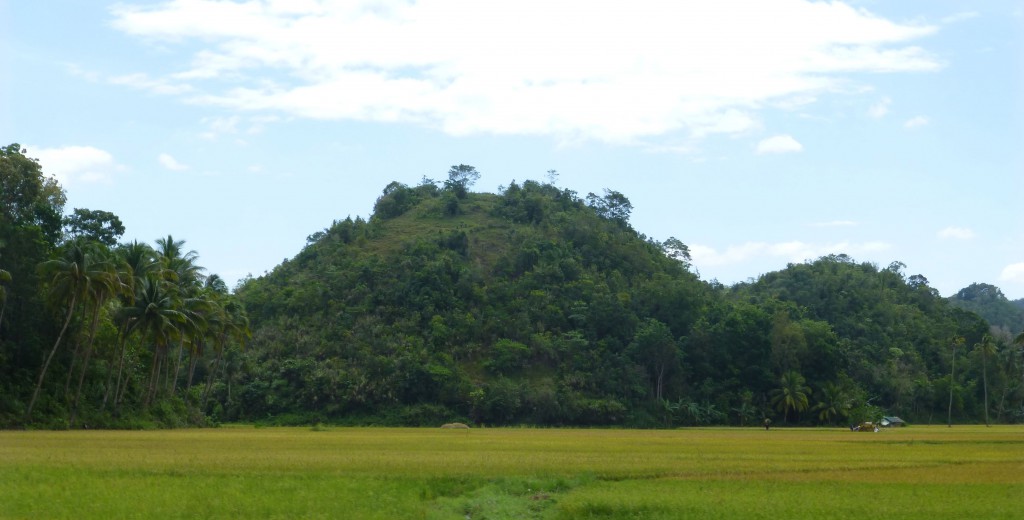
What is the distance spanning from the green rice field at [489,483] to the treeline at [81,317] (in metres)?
16.0

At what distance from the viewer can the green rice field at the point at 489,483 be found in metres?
23.3

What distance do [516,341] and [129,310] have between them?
46175 millimetres

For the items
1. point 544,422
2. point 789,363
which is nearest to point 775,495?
point 544,422

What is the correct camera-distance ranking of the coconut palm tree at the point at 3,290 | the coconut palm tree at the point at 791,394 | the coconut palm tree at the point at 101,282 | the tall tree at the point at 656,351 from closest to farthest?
the coconut palm tree at the point at 3,290, the coconut palm tree at the point at 101,282, the coconut palm tree at the point at 791,394, the tall tree at the point at 656,351

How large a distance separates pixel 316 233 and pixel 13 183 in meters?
55.5

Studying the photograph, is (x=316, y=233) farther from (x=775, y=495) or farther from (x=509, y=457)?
(x=775, y=495)

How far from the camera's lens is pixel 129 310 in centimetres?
5944

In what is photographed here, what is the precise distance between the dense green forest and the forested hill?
0.75ft

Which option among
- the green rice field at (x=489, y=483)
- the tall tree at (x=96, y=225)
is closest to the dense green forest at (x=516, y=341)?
the tall tree at (x=96, y=225)

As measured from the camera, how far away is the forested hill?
294 ft

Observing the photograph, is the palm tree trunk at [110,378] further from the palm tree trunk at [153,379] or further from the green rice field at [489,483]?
the green rice field at [489,483]

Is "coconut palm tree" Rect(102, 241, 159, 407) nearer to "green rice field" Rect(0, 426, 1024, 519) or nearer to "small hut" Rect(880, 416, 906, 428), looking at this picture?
"green rice field" Rect(0, 426, 1024, 519)

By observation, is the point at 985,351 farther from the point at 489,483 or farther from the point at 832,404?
the point at 489,483

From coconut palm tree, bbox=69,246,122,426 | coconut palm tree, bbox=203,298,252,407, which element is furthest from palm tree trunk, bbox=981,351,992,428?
coconut palm tree, bbox=69,246,122,426
